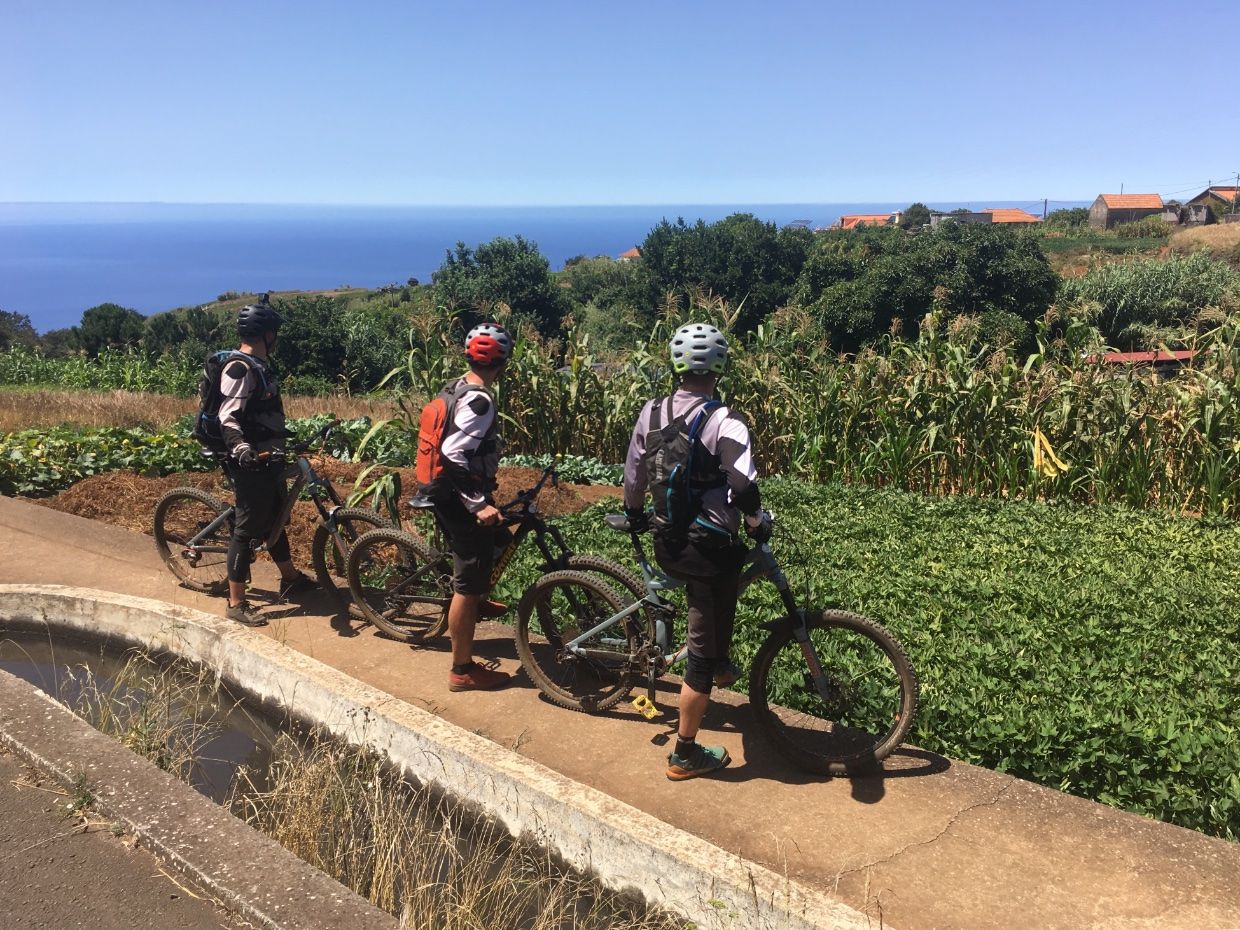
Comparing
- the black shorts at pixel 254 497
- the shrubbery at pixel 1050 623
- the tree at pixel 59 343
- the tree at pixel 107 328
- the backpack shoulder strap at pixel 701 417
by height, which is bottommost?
the tree at pixel 59 343

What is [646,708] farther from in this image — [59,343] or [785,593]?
[59,343]

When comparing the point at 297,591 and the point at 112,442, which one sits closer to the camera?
the point at 297,591

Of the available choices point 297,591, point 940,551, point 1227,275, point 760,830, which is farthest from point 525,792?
point 1227,275

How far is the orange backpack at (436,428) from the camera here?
447 centimetres

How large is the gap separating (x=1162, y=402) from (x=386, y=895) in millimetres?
8217

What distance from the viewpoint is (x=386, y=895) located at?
10.8ft

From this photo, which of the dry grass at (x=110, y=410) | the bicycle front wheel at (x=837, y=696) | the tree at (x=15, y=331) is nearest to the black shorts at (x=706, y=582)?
the bicycle front wheel at (x=837, y=696)

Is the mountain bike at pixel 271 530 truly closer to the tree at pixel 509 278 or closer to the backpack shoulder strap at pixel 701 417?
the backpack shoulder strap at pixel 701 417

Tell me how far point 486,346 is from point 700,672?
1.90 meters

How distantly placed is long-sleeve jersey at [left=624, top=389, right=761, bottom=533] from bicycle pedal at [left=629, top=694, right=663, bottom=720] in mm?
1282

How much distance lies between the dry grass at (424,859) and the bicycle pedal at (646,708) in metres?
0.98

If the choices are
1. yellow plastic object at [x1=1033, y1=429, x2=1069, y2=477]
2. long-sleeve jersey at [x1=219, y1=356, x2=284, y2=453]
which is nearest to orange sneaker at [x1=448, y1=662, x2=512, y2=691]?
long-sleeve jersey at [x1=219, y1=356, x2=284, y2=453]

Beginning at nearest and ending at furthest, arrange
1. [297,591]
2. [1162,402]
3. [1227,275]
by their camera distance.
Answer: [297,591] < [1162,402] < [1227,275]

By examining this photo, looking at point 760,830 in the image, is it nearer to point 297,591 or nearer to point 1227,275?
point 297,591
